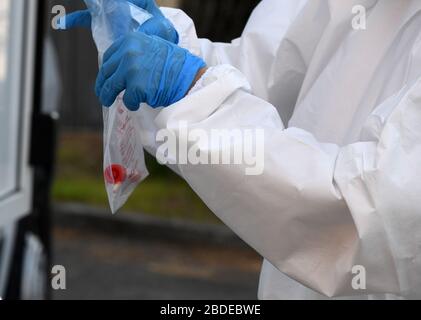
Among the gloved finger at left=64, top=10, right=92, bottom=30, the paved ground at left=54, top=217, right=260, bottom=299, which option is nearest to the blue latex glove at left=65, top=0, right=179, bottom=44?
the gloved finger at left=64, top=10, right=92, bottom=30

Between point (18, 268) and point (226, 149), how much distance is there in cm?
212

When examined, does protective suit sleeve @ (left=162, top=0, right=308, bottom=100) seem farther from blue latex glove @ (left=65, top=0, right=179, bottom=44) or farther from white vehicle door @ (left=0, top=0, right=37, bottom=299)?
white vehicle door @ (left=0, top=0, right=37, bottom=299)

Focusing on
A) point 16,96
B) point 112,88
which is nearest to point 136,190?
point 16,96

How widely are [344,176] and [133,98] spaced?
15.8 inches

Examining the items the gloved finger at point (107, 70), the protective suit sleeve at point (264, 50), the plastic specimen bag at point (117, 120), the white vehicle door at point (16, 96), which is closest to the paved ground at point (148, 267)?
the white vehicle door at point (16, 96)

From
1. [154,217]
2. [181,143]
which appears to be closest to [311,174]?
[181,143]

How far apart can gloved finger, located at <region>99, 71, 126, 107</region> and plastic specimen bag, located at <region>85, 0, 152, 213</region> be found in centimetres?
6

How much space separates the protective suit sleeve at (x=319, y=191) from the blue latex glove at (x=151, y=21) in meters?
0.15

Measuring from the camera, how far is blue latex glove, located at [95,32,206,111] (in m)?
1.45

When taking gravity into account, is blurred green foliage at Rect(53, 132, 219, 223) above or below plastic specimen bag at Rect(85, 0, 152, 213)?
above

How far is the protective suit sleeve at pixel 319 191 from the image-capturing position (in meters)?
1.39

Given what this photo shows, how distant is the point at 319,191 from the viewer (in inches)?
55.5

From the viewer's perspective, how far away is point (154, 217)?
22.2ft

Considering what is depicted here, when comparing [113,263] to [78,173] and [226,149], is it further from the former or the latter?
[226,149]
